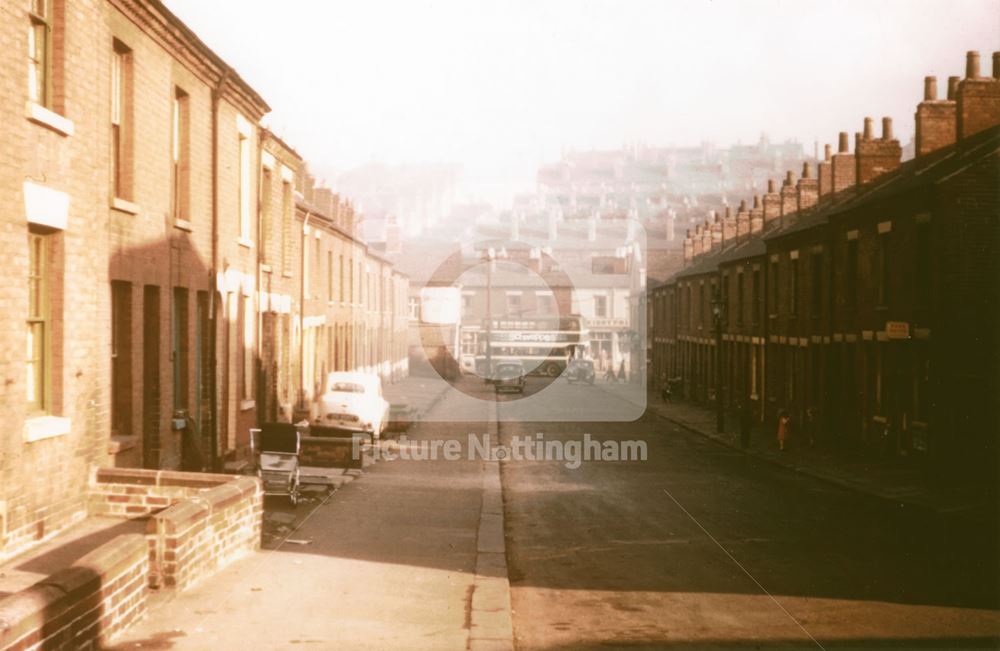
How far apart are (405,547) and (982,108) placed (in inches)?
874

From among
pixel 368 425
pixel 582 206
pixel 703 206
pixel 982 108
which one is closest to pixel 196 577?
pixel 368 425

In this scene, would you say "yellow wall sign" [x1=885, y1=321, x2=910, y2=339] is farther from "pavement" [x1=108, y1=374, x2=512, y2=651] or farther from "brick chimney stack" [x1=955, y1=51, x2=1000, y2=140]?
"pavement" [x1=108, y1=374, x2=512, y2=651]

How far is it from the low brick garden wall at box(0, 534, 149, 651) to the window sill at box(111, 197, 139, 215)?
6.35 m

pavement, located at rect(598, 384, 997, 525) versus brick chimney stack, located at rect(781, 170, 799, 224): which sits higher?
brick chimney stack, located at rect(781, 170, 799, 224)

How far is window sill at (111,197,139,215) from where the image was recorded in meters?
14.2

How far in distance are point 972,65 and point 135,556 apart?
26.4m

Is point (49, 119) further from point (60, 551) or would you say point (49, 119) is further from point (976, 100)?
point (976, 100)

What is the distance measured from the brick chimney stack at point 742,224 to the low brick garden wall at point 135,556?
44581 mm

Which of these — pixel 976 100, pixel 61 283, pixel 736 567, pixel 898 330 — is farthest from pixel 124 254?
pixel 976 100

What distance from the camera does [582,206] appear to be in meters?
152

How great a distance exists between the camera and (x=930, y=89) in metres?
30.0

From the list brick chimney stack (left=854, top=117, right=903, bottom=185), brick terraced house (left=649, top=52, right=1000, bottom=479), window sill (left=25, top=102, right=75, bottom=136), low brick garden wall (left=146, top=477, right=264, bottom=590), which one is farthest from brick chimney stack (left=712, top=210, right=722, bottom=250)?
window sill (left=25, top=102, right=75, bottom=136)

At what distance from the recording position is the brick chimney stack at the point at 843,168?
3866 cm

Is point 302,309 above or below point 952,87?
below
